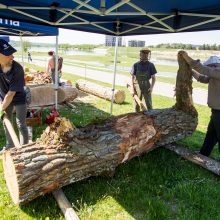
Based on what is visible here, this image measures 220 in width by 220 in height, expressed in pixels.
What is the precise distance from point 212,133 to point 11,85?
3.44m

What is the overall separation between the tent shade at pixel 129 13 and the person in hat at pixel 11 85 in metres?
1.21

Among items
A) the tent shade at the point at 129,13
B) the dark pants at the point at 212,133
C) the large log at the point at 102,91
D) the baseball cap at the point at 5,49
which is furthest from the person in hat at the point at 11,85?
the large log at the point at 102,91

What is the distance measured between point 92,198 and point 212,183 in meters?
1.86

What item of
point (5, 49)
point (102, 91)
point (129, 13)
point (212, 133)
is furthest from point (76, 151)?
point (102, 91)

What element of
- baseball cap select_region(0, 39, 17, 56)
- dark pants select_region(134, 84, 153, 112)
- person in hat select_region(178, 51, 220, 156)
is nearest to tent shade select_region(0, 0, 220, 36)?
person in hat select_region(178, 51, 220, 156)

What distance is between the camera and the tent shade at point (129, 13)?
422cm

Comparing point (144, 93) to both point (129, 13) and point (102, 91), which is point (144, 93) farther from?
point (102, 91)

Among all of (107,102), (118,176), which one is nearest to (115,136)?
(118,176)

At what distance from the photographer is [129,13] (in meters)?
4.43

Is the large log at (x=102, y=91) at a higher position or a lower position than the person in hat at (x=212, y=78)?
lower

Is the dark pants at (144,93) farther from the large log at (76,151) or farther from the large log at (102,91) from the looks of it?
the large log at (102,91)

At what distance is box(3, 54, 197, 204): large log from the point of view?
3.30 m

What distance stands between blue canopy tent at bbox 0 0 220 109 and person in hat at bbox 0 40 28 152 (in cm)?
121

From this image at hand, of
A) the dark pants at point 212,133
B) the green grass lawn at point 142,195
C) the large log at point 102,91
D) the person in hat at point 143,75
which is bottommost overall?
the green grass lawn at point 142,195
